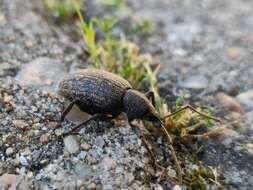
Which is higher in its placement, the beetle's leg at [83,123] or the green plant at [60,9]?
the green plant at [60,9]

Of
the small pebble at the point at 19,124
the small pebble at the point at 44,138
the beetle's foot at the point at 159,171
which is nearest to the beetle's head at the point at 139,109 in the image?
the beetle's foot at the point at 159,171

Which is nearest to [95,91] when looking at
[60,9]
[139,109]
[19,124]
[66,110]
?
[66,110]

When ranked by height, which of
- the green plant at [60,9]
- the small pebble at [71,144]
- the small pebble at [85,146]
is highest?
the green plant at [60,9]

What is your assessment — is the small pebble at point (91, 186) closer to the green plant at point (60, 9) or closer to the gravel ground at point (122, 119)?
the gravel ground at point (122, 119)

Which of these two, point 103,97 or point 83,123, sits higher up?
point 103,97

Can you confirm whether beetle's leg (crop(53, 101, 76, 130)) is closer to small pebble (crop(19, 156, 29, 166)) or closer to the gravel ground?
the gravel ground

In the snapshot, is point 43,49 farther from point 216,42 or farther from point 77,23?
point 216,42

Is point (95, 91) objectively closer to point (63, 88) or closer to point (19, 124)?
point (63, 88)

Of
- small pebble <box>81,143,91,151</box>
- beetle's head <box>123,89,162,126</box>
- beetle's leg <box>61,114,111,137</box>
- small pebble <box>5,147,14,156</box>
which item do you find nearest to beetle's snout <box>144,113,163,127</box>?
beetle's head <box>123,89,162,126</box>
